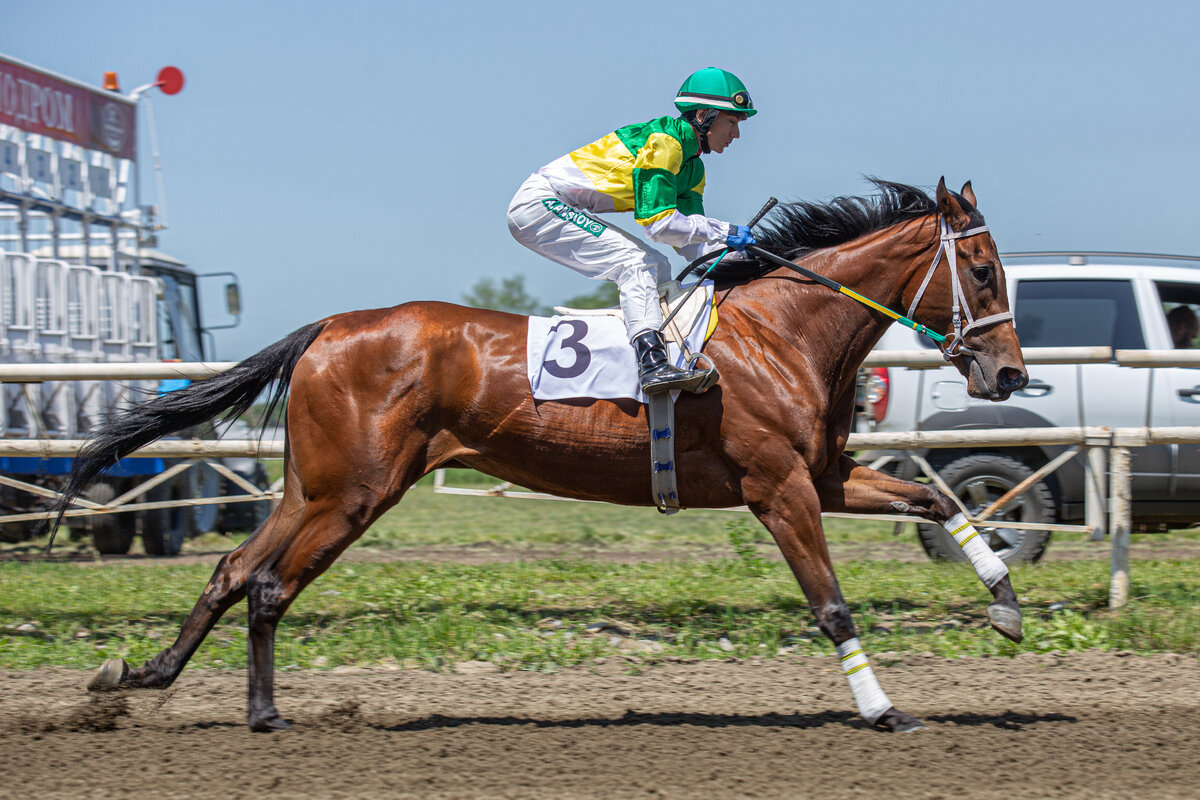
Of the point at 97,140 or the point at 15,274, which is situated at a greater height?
the point at 97,140

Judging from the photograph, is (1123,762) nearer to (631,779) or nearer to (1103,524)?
(631,779)

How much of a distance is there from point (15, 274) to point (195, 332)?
9.86 feet

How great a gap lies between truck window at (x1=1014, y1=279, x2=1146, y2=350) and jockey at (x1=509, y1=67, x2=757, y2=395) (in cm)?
403

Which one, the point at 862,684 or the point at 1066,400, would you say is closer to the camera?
the point at 862,684

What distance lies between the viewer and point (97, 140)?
1243 centimetres

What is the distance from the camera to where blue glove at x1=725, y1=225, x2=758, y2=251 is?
5.00 m

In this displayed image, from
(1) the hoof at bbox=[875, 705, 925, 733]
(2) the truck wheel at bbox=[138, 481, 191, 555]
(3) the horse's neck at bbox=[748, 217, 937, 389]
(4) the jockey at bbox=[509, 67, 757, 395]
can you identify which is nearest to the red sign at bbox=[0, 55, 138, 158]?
(2) the truck wheel at bbox=[138, 481, 191, 555]

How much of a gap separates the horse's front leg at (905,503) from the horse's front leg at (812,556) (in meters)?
0.33

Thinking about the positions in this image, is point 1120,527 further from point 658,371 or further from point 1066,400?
point 658,371

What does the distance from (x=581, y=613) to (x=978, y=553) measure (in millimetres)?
2513

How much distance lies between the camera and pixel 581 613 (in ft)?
21.6

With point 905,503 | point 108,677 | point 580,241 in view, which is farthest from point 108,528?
point 905,503

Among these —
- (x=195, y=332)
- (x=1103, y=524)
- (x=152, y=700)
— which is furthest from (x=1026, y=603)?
(x=195, y=332)

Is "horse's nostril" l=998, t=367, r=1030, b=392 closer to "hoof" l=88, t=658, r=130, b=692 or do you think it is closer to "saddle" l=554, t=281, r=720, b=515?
"saddle" l=554, t=281, r=720, b=515
